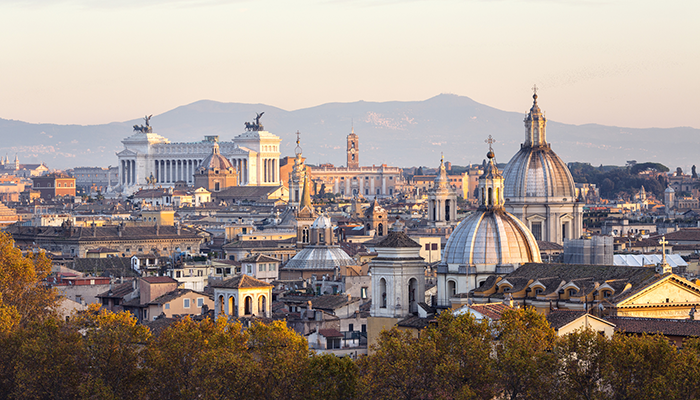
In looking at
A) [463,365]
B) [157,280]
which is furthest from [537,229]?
[463,365]

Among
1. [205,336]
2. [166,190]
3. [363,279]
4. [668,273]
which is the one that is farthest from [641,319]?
[166,190]

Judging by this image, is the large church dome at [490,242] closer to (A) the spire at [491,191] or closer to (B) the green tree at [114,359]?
(A) the spire at [491,191]

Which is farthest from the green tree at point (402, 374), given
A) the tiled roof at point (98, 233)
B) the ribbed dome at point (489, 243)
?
the tiled roof at point (98, 233)

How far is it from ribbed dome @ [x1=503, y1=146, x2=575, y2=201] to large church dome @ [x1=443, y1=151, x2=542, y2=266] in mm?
29640

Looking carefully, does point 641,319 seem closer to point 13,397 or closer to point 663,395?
point 663,395

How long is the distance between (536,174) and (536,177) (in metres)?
0.15

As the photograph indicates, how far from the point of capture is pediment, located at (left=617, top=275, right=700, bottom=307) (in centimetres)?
4691

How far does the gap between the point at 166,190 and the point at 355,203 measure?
3570 cm

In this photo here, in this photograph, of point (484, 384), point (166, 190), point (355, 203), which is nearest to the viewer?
point (484, 384)

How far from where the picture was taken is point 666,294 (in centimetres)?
4762

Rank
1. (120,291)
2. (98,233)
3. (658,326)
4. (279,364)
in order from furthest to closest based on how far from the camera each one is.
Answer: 1. (98,233)
2. (120,291)
3. (658,326)
4. (279,364)

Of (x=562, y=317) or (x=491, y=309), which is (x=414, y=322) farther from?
(x=562, y=317)

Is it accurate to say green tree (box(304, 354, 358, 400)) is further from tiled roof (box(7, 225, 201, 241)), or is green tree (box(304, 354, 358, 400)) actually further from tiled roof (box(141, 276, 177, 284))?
tiled roof (box(7, 225, 201, 241))

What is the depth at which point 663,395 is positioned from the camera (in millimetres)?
35906
